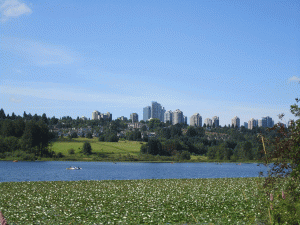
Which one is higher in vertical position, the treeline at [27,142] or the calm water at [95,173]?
the treeline at [27,142]

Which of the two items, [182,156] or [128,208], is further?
[182,156]

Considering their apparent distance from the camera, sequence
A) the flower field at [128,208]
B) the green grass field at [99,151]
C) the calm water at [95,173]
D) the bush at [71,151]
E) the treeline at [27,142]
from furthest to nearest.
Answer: the bush at [71,151] → the green grass field at [99,151] → the treeline at [27,142] → the calm water at [95,173] → the flower field at [128,208]

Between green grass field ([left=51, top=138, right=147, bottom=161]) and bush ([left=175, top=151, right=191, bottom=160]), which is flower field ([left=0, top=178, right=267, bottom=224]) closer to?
green grass field ([left=51, top=138, right=147, bottom=161])

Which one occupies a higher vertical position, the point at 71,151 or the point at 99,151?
the point at 71,151

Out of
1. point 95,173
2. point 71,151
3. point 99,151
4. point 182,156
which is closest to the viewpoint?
point 95,173

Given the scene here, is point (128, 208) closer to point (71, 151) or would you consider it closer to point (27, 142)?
point (27, 142)

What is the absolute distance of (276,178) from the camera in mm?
16938

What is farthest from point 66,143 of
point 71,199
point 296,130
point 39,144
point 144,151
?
point 296,130

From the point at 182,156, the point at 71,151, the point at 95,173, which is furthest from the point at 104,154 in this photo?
the point at 95,173

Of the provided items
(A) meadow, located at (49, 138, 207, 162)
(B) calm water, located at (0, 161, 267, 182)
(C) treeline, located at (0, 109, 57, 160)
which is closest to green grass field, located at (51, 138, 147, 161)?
(A) meadow, located at (49, 138, 207, 162)

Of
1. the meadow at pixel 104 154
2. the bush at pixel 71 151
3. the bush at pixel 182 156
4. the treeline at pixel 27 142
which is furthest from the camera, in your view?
the bush at pixel 182 156

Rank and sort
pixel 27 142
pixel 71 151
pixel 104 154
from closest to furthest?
pixel 27 142 < pixel 71 151 < pixel 104 154

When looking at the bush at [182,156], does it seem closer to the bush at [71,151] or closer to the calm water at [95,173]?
the bush at [71,151]

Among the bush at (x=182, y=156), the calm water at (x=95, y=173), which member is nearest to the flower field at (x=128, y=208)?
the calm water at (x=95, y=173)
